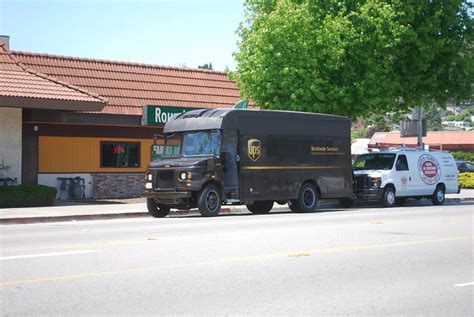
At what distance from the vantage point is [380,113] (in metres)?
35.9

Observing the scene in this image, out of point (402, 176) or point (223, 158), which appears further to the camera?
point (402, 176)

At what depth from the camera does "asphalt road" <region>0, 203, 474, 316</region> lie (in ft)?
26.8

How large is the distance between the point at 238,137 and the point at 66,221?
5.72 metres

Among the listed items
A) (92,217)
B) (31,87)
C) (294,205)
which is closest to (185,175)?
(92,217)

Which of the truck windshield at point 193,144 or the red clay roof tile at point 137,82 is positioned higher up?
the red clay roof tile at point 137,82

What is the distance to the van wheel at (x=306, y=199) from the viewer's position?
80.8ft

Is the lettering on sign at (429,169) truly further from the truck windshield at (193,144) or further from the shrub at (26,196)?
the shrub at (26,196)

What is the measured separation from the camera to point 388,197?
27922 millimetres

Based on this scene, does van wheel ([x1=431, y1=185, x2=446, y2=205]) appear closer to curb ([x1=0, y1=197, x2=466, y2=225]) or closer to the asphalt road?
curb ([x1=0, y1=197, x2=466, y2=225])

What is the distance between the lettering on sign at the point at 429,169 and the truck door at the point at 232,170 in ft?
31.5

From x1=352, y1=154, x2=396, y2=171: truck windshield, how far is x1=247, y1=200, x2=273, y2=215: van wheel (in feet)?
17.9

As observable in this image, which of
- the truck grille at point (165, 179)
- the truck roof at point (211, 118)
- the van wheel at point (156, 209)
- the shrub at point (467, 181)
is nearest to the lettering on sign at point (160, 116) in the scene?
the truck roof at point (211, 118)

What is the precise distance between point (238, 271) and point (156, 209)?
13.1 metres

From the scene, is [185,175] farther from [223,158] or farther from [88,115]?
[88,115]
